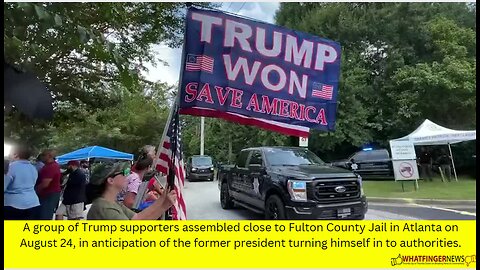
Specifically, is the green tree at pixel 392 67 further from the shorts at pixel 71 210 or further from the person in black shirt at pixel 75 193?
the shorts at pixel 71 210

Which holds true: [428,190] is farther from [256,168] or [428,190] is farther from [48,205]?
[48,205]

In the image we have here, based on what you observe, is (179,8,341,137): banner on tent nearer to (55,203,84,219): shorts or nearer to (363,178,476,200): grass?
(55,203,84,219): shorts

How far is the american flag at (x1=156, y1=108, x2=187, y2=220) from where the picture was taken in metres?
2.72

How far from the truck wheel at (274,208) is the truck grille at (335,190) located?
0.49 m

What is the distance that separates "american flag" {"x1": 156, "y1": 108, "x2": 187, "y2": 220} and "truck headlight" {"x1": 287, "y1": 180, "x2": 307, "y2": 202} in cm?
217

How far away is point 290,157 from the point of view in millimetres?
5949

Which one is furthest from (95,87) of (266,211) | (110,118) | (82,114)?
(266,211)

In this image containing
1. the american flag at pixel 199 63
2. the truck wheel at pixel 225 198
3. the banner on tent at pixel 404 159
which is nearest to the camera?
the american flag at pixel 199 63

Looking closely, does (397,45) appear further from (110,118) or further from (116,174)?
(116,174)

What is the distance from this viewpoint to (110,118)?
32.0 ft

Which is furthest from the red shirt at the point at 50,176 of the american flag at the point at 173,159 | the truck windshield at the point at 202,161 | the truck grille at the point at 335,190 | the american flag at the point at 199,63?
the truck windshield at the point at 202,161

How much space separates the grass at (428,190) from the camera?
8555mm

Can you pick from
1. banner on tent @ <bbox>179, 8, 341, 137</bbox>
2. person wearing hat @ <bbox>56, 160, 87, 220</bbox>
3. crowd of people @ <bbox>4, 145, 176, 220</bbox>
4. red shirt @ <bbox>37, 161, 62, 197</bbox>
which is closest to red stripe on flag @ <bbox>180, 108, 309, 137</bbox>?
banner on tent @ <bbox>179, 8, 341, 137</bbox>
